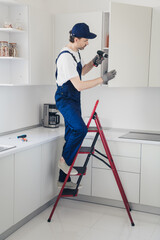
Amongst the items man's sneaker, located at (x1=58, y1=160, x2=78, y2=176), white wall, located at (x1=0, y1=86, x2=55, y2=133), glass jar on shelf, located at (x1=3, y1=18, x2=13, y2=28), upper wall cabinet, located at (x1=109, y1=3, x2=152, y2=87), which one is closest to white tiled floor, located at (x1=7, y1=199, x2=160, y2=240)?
man's sneaker, located at (x1=58, y1=160, x2=78, y2=176)

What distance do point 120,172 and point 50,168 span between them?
0.73 m

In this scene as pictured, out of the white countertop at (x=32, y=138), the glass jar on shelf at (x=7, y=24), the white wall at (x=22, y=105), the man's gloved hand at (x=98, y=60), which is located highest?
the glass jar on shelf at (x=7, y=24)

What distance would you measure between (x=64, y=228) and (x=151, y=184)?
3.21 feet

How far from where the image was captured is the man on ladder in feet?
9.70

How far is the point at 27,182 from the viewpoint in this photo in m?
3.02

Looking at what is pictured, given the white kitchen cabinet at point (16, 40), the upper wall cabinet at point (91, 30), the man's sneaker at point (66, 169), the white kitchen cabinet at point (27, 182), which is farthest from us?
the upper wall cabinet at point (91, 30)

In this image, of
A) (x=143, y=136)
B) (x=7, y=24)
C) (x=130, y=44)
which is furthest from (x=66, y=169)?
(x=7, y=24)

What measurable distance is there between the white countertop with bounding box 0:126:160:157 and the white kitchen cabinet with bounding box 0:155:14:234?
91 millimetres

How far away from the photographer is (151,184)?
132 inches

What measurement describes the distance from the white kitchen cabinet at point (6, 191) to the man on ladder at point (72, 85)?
2.00ft

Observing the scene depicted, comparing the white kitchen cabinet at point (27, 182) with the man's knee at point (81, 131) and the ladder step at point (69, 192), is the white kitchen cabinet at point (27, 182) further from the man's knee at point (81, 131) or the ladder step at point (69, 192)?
the man's knee at point (81, 131)

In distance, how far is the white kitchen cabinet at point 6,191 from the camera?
267 centimetres

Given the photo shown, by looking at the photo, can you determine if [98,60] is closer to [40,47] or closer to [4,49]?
[40,47]

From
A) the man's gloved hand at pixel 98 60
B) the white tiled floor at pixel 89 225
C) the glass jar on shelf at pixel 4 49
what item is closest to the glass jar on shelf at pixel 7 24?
the glass jar on shelf at pixel 4 49
